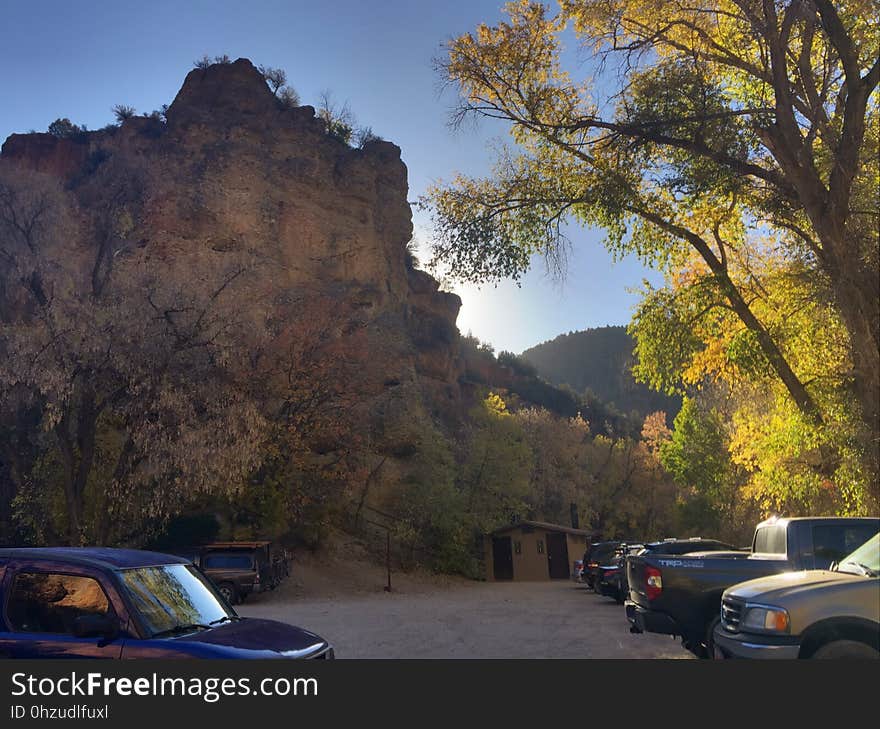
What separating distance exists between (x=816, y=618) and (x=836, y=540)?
2940mm

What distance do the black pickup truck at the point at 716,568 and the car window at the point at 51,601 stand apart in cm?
657

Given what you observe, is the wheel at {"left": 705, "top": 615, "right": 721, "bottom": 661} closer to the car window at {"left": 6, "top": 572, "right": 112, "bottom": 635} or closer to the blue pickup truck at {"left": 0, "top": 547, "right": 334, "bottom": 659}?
the blue pickup truck at {"left": 0, "top": 547, "right": 334, "bottom": 659}

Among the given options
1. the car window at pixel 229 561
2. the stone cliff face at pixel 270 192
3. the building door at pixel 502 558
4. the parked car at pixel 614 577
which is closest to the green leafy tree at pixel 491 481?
the building door at pixel 502 558

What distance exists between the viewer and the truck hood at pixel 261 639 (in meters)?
4.91

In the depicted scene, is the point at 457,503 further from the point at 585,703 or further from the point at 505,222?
the point at 585,703

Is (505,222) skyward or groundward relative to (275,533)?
skyward

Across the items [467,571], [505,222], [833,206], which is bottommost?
[467,571]

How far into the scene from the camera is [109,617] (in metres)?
4.92

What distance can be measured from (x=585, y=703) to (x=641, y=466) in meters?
53.3

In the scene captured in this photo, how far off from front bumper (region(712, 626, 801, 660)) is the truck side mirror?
504cm

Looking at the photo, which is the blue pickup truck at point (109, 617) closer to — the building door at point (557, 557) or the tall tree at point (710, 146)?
the tall tree at point (710, 146)

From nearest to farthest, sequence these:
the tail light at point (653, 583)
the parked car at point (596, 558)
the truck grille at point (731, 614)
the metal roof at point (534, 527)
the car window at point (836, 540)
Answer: the truck grille at point (731, 614), the car window at point (836, 540), the tail light at point (653, 583), the parked car at point (596, 558), the metal roof at point (534, 527)

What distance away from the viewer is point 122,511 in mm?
20766

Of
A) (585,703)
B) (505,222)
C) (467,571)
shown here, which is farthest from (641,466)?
(585,703)
